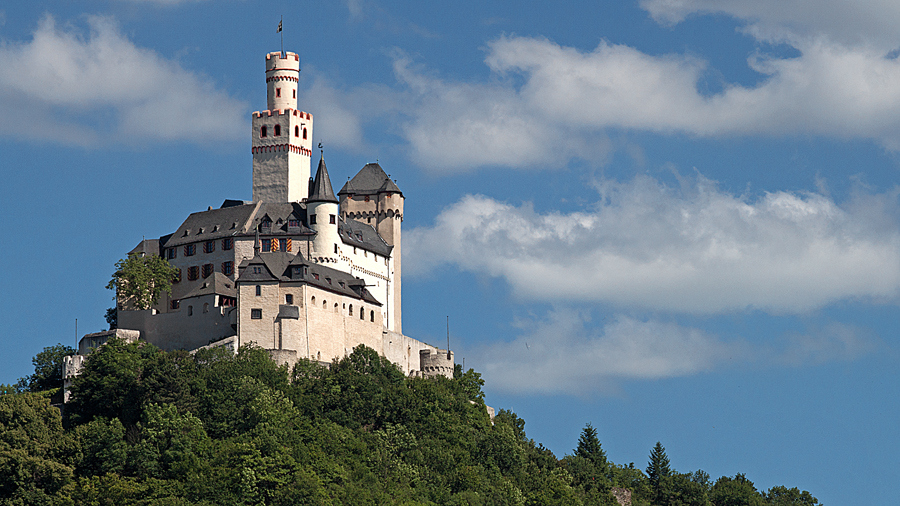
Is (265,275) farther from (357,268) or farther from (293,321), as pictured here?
(357,268)

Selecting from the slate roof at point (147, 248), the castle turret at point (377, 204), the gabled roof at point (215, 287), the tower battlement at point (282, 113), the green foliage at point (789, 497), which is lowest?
the green foliage at point (789, 497)

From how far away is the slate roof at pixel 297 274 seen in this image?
10119 centimetres

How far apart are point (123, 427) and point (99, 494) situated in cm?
639

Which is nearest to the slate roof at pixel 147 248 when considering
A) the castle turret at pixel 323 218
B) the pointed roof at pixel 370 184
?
the castle turret at pixel 323 218

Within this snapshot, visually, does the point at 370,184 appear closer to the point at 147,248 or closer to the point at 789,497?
the point at 147,248

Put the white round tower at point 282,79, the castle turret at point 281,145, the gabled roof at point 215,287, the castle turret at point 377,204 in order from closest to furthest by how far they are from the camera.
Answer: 1. the gabled roof at point 215,287
2. the castle turret at point 281,145
3. the white round tower at point 282,79
4. the castle turret at point 377,204

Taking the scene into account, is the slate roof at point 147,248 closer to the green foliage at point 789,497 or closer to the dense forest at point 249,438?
the dense forest at point 249,438

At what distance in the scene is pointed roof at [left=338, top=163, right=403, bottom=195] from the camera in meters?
123

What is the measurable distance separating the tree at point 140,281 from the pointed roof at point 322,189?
11.9 metres

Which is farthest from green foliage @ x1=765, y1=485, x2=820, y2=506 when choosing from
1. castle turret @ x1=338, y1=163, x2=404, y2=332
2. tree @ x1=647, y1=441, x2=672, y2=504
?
castle turret @ x1=338, y1=163, x2=404, y2=332

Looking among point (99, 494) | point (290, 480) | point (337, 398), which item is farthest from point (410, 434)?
point (99, 494)

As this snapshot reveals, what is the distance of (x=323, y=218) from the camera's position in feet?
362

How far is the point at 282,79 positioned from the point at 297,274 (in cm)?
2326

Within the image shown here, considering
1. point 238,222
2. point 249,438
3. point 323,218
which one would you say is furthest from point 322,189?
point 249,438
